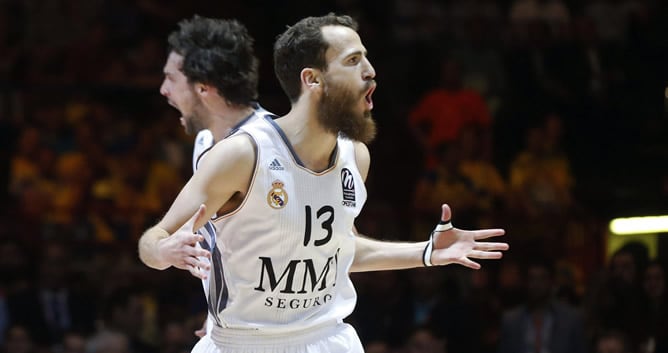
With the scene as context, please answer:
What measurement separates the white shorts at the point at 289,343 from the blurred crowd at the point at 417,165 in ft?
11.5

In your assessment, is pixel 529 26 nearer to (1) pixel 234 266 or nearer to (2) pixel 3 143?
(2) pixel 3 143

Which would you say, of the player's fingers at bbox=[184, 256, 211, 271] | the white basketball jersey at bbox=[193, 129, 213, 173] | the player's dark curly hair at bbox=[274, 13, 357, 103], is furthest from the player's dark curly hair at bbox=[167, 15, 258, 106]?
the player's fingers at bbox=[184, 256, 211, 271]

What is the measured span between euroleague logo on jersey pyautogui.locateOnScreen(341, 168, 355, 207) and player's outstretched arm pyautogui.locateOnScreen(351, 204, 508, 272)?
1.16 ft

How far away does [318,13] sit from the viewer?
11914mm

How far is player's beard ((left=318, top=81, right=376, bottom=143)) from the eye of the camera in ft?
15.6

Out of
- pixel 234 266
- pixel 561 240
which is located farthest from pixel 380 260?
pixel 561 240

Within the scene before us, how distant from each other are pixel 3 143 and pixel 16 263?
71.6 inches

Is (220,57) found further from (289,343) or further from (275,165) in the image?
(289,343)

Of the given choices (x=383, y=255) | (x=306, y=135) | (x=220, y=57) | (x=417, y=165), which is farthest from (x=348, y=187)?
(x=417, y=165)

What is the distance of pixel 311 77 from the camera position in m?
4.80

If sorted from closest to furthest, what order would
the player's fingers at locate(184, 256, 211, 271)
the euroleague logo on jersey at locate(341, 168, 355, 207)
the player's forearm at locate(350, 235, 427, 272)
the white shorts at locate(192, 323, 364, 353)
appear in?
the player's fingers at locate(184, 256, 211, 271), the white shorts at locate(192, 323, 364, 353), the euroleague logo on jersey at locate(341, 168, 355, 207), the player's forearm at locate(350, 235, 427, 272)

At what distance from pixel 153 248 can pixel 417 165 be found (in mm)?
6986

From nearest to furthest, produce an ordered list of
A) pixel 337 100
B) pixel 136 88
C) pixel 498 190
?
pixel 337 100, pixel 498 190, pixel 136 88

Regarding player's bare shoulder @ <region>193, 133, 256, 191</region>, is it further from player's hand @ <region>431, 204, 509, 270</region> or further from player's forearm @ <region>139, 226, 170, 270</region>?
player's hand @ <region>431, 204, 509, 270</region>
